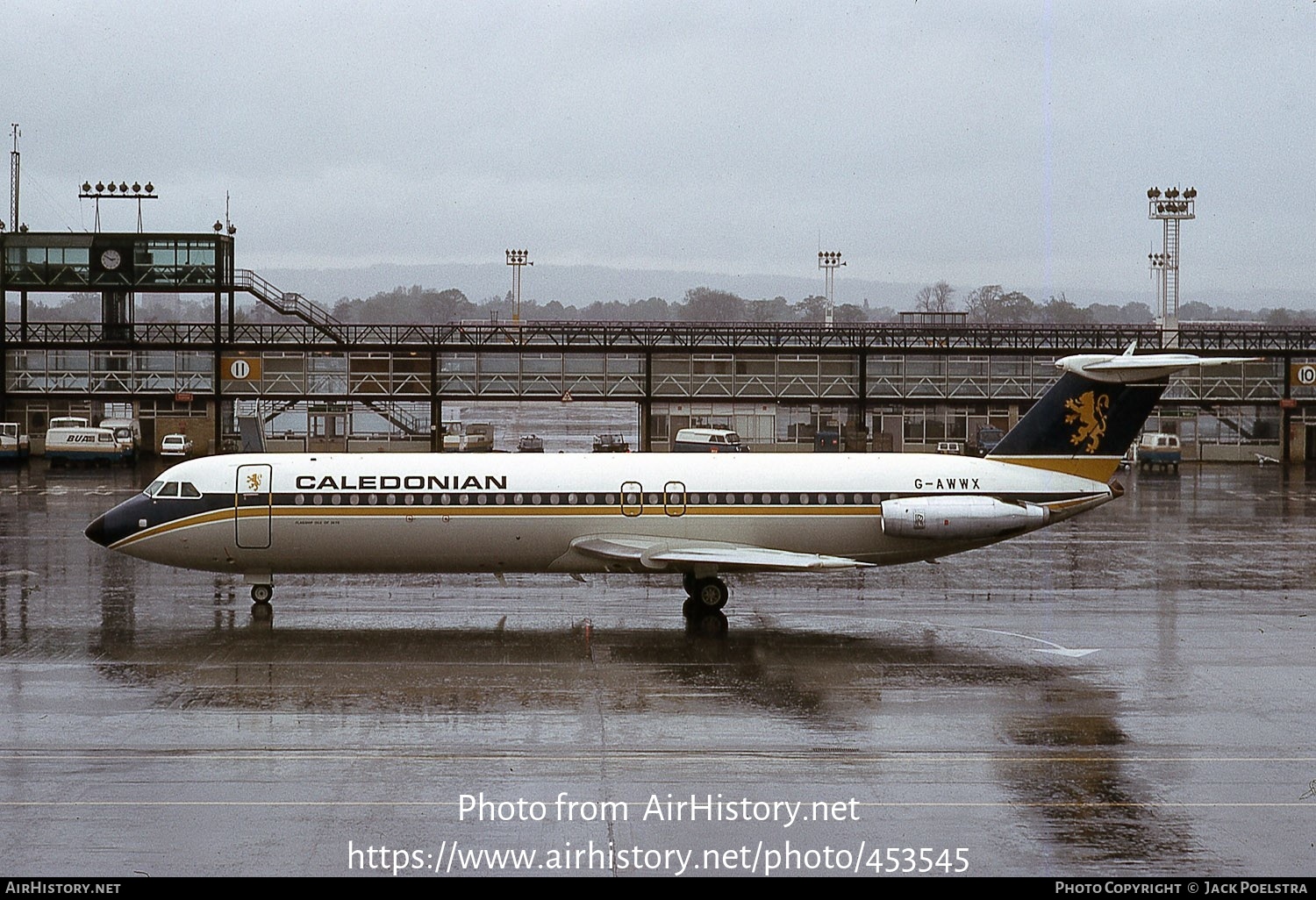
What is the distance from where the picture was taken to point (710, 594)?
26.5 m

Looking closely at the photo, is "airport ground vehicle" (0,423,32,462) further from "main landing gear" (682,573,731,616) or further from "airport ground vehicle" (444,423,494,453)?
"main landing gear" (682,573,731,616)

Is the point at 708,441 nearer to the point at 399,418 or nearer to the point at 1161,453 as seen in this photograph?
the point at 399,418

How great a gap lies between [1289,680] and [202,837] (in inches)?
674

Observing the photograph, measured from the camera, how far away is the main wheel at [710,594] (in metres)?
26.5

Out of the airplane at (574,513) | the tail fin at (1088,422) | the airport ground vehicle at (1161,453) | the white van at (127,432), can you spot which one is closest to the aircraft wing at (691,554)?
the airplane at (574,513)

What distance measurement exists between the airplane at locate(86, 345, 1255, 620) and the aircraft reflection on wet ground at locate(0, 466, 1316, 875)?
1282 mm

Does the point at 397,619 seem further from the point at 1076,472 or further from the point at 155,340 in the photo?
the point at 155,340

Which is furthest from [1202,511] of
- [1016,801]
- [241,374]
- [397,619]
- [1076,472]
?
[241,374]

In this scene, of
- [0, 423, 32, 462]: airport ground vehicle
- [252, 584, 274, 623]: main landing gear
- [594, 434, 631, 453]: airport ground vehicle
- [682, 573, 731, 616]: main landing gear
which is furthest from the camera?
[594, 434, 631, 453]: airport ground vehicle

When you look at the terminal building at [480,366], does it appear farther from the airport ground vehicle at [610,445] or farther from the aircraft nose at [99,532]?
the aircraft nose at [99,532]

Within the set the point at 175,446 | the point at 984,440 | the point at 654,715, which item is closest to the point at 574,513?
the point at 654,715

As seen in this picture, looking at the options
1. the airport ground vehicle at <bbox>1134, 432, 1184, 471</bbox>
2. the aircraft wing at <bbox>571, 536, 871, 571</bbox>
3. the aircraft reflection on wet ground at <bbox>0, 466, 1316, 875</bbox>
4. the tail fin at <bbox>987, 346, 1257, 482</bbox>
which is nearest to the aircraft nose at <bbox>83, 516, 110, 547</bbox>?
the aircraft reflection on wet ground at <bbox>0, 466, 1316, 875</bbox>

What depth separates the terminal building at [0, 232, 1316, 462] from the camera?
2734 inches

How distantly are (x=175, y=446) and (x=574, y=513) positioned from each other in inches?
1912
